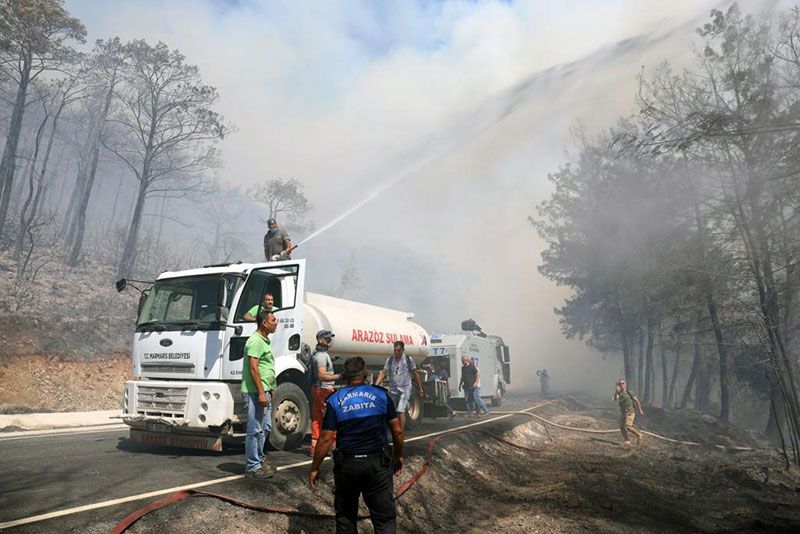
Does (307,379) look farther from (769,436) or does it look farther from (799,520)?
(769,436)

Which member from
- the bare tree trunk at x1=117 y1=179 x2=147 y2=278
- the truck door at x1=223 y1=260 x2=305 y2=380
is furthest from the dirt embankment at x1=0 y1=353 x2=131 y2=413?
the truck door at x1=223 y1=260 x2=305 y2=380

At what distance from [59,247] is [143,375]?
106 ft

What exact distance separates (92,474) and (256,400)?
2.35 meters

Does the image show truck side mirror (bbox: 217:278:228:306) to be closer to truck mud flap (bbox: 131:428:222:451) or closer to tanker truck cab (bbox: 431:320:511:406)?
truck mud flap (bbox: 131:428:222:451)

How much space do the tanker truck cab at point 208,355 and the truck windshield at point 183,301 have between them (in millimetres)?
16

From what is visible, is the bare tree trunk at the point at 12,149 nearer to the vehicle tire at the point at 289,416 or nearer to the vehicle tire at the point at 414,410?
the vehicle tire at the point at 414,410

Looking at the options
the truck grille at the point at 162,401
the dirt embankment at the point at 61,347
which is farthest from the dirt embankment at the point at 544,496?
the dirt embankment at the point at 61,347

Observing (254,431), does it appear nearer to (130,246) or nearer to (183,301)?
(183,301)

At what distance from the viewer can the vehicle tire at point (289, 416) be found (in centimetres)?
825

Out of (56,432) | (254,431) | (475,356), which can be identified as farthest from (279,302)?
(475,356)

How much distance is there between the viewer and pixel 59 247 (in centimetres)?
3484

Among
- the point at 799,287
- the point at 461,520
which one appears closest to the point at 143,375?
the point at 461,520

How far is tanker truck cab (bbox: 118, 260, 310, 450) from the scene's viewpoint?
25.4ft

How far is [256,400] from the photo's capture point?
→ 21.4ft
